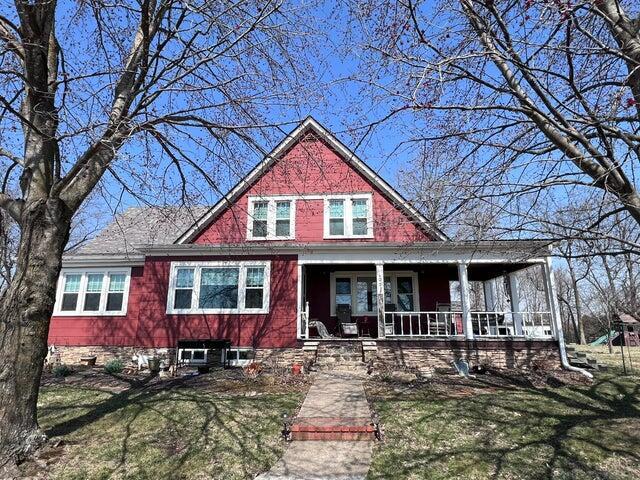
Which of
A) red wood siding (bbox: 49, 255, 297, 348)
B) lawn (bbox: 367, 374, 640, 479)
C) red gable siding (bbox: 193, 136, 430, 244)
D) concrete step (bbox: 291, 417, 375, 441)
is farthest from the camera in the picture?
red gable siding (bbox: 193, 136, 430, 244)

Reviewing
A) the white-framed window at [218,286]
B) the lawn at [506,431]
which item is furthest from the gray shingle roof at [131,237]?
the lawn at [506,431]

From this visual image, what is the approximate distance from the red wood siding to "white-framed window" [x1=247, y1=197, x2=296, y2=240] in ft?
3.48

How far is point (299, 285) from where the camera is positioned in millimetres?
12664

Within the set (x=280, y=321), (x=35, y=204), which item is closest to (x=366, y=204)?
(x=280, y=321)

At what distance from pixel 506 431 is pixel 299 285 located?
7309 mm

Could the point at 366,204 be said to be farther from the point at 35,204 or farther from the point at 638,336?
the point at 638,336

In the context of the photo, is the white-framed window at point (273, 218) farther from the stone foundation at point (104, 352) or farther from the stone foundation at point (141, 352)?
the stone foundation at point (104, 352)

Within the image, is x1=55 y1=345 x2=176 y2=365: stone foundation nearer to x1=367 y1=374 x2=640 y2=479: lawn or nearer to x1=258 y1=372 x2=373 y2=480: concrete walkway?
x1=258 y1=372 x2=373 y2=480: concrete walkway

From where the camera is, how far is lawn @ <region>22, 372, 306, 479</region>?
541 cm

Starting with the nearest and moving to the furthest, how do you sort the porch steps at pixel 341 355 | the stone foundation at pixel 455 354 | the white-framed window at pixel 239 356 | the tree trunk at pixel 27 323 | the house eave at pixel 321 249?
the tree trunk at pixel 27 323 → the porch steps at pixel 341 355 → the stone foundation at pixel 455 354 → the house eave at pixel 321 249 → the white-framed window at pixel 239 356

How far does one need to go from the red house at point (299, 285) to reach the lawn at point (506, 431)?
2.78m

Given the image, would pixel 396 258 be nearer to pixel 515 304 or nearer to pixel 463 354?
pixel 463 354

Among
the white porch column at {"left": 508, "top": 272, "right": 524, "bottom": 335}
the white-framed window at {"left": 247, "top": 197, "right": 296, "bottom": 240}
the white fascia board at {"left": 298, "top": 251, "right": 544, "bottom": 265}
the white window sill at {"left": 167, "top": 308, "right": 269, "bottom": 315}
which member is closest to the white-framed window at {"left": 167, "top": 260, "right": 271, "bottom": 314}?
the white window sill at {"left": 167, "top": 308, "right": 269, "bottom": 315}

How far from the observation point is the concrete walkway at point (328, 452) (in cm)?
513
